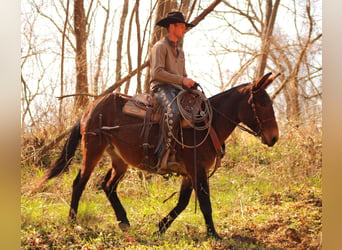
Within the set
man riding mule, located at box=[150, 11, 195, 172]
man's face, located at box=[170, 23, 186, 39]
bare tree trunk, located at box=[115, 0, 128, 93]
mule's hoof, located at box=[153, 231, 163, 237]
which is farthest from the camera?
bare tree trunk, located at box=[115, 0, 128, 93]

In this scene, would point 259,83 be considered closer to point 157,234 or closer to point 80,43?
point 157,234

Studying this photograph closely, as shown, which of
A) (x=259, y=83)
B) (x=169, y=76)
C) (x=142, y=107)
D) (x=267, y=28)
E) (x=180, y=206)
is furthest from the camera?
(x=267, y=28)

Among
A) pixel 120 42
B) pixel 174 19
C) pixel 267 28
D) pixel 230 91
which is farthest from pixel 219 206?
pixel 267 28

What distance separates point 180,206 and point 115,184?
2.79 feet

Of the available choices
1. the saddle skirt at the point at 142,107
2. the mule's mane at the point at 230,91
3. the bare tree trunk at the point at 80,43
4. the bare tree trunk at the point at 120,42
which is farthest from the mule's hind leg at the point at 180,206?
the bare tree trunk at the point at 80,43

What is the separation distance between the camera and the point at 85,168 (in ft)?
16.6

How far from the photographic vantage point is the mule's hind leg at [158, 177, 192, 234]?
4840mm

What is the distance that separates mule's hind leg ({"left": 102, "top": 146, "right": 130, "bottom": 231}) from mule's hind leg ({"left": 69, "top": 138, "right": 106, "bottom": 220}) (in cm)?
17

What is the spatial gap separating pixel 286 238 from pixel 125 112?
7.60 feet

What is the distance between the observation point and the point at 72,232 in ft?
15.8

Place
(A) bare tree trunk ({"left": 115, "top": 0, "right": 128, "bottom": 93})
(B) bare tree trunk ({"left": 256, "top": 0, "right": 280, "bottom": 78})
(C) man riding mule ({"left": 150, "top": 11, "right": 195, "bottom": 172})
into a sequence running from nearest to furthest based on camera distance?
1. (C) man riding mule ({"left": 150, "top": 11, "right": 195, "bottom": 172})
2. (A) bare tree trunk ({"left": 115, "top": 0, "right": 128, "bottom": 93})
3. (B) bare tree trunk ({"left": 256, "top": 0, "right": 280, "bottom": 78})

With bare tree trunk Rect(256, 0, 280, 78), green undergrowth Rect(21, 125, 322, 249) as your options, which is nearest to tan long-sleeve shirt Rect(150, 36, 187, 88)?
green undergrowth Rect(21, 125, 322, 249)

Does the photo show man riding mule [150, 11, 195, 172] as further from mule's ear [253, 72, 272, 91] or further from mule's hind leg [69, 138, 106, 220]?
mule's hind leg [69, 138, 106, 220]

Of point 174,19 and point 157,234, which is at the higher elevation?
point 174,19
